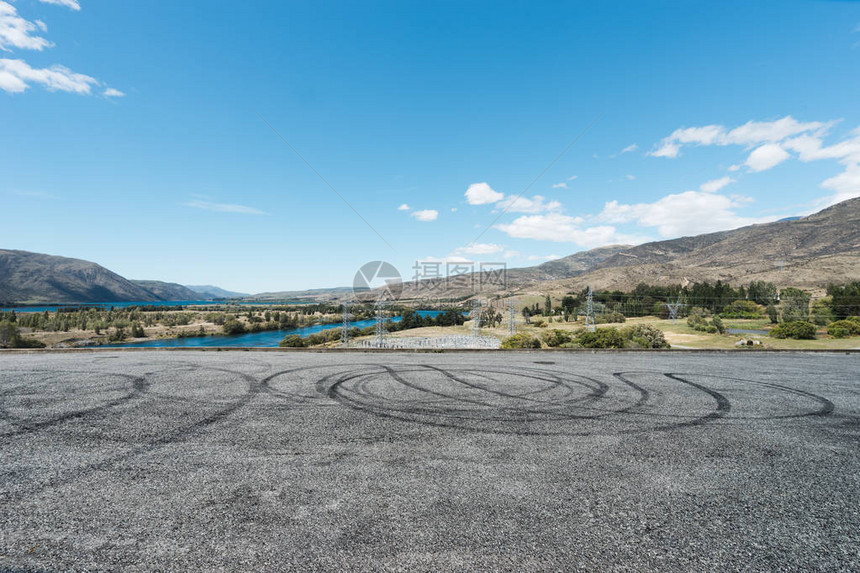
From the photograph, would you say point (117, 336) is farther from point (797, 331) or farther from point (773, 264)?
point (773, 264)

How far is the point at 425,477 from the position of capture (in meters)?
4.68

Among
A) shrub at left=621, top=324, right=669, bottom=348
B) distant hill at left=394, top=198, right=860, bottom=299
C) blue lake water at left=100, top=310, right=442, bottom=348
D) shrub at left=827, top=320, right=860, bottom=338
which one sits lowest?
blue lake water at left=100, top=310, right=442, bottom=348

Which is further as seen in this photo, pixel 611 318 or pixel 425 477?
pixel 611 318

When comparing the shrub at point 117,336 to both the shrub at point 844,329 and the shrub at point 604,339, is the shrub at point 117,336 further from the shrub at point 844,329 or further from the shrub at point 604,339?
the shrub at point 844,329

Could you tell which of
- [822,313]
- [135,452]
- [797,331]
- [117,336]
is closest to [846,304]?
[822,313]

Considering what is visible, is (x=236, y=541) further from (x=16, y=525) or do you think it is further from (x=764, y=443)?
(x=764, y=443)

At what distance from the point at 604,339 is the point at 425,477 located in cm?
2326

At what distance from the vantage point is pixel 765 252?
166m

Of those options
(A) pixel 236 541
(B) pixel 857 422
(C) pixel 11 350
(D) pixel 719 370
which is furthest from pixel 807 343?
(C) pixel 11 350

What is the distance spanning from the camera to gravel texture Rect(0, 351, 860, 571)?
329 cm

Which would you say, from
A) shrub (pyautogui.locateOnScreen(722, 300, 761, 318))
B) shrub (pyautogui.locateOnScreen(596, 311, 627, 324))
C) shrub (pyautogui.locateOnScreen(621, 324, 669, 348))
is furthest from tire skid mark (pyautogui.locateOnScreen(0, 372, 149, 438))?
shrub (pyautogui.locateOnScreen(722, 300, 761, 318))

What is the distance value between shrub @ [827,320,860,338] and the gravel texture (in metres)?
39.6

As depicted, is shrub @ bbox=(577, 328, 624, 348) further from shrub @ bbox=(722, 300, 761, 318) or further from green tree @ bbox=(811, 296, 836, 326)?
shrub @ bbox=(722, 300, 761, 318)

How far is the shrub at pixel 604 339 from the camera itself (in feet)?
78.1
